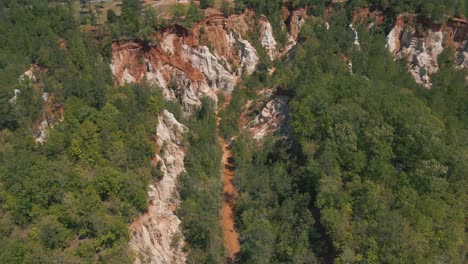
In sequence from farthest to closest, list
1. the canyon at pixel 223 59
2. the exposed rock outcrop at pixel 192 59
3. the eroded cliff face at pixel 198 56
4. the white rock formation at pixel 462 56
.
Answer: the white rock formation at pixel 462 56, the eroded cliff face at pixel 198 56, the exposed rock outcrop at pixel 192 59, the canyon at pixel 223 59

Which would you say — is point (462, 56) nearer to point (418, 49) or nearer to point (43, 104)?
point (418, 49)

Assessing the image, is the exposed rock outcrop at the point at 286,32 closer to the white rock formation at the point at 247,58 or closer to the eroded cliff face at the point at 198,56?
the eroded cliff face at the point at 198,56

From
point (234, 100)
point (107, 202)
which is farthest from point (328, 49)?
point (107, 202)

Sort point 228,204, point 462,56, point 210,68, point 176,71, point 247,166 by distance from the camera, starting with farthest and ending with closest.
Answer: point 210,68 < point 462,56 < point 176,71 < point 247,166 < point 228,204

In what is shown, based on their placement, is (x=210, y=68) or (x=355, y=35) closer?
(x=210, y=68)

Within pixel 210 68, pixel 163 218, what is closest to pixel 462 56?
pixel 210 68

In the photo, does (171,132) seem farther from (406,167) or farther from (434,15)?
(434,15)

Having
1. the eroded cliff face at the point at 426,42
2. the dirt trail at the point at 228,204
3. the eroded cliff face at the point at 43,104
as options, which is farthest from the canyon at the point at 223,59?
the eroded cliff face at the point at 43,104
